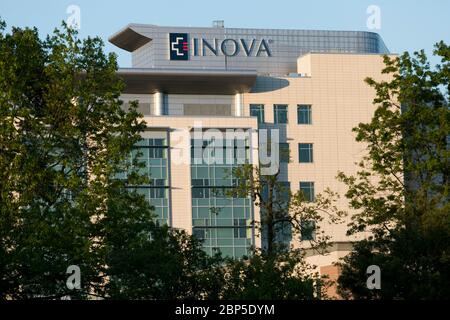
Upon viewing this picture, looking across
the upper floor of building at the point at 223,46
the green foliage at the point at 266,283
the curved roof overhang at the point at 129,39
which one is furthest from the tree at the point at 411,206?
the curved roof overhang at the point at 129,39

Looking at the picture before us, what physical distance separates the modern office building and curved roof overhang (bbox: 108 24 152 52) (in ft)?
0.46

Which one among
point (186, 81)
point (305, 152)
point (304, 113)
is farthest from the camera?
point (304, 113)

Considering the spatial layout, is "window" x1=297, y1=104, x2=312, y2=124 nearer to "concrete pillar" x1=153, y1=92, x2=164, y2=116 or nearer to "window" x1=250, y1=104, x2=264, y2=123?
"window" x1=250, y1=104, x2=264, y2=123

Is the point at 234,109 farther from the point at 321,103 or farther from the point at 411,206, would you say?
the point at 411,206

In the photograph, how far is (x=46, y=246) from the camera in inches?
1992

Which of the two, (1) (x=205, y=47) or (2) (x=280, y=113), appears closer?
(2) (x=280, y=113)

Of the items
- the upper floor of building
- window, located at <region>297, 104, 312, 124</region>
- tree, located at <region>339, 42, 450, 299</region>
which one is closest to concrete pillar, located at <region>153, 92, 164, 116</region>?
the upper floor of building

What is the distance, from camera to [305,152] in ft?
388

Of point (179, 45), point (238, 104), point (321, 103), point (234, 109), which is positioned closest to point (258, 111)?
point (238, 104)

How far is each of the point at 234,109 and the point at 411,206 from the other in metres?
62.1
